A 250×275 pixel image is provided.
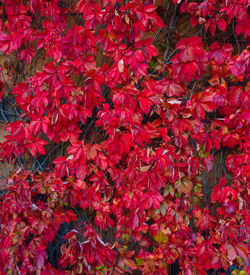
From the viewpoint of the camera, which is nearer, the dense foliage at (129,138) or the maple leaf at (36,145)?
the dense foliage at (129,138)

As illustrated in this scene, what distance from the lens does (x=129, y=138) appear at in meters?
1.26

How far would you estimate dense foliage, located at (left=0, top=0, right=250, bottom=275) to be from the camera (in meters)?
1.30

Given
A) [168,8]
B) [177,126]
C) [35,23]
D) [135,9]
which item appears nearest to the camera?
[135,9]

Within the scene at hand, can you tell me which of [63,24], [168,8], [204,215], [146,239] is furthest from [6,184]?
[168,8]

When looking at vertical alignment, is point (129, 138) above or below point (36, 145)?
above

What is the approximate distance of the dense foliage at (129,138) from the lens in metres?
1.30

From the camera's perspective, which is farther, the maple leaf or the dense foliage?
the maple leaf

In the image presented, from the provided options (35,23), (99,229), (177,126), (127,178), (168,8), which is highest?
(168,8)

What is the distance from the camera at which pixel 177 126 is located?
1356 millimetres

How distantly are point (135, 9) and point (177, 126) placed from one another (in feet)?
2.26

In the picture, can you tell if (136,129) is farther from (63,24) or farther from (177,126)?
(63,24)

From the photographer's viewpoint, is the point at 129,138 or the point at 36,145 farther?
the point at 36,145

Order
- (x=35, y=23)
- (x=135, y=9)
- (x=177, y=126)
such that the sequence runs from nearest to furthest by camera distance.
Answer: (x=135, y=9) < (x=177, y=126) < (x=35, y=23)

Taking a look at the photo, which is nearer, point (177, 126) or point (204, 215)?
point (177, 126)
